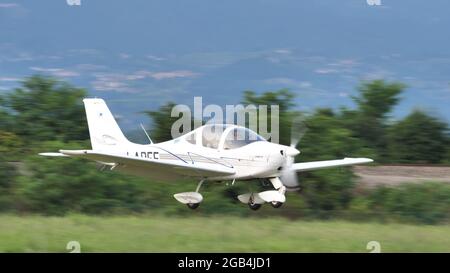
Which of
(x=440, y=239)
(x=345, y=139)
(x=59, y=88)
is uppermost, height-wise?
(x=59, y=88)

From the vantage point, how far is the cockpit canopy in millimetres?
14742

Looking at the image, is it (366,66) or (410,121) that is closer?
(410,121)

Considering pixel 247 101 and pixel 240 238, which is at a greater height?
pixel 247 101

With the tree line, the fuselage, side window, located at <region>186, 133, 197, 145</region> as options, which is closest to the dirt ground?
the tree line

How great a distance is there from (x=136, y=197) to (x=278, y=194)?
433 cm

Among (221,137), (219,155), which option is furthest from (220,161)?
(221,137)

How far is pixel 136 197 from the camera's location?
17594 millimetres

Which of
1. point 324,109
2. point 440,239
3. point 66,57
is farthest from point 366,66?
point 440,239

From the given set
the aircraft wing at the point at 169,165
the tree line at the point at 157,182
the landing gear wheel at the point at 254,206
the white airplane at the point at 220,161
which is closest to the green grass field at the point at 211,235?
the aircraft wing at the point at 169,165

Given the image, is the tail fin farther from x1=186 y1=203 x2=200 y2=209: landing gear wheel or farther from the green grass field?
the green grass field

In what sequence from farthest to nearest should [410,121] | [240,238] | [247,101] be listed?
[410,121]
[247,101]
[240,238]

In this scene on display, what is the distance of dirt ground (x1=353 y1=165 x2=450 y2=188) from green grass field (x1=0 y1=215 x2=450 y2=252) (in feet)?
19.8

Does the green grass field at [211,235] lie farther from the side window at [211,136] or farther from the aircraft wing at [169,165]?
the side window at [211,136]

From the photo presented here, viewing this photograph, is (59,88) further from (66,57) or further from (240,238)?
(240,238)
